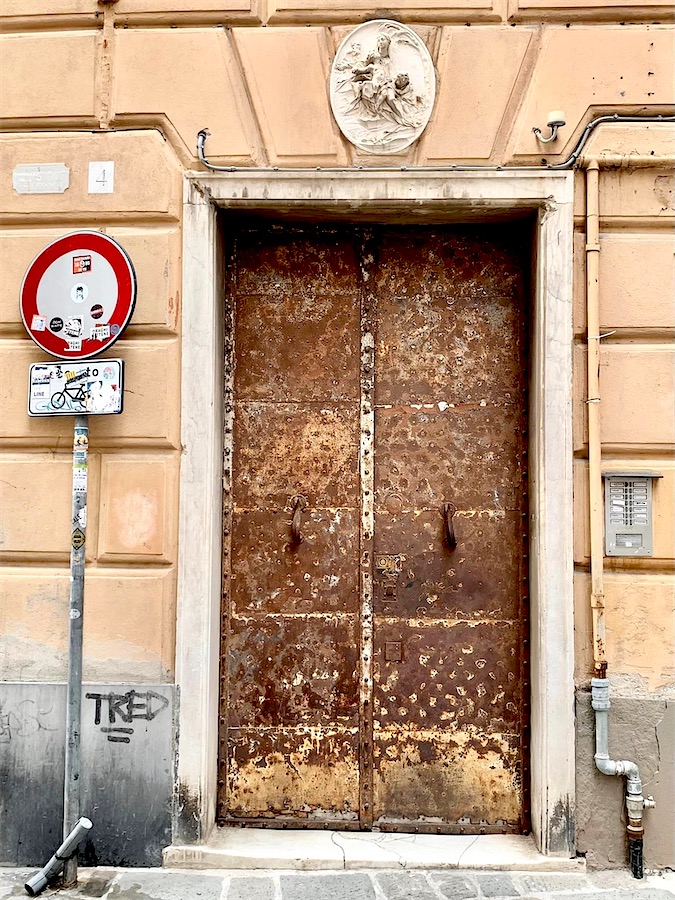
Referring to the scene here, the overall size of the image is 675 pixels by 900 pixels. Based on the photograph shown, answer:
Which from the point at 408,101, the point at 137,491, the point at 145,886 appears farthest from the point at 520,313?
the point at 145,886

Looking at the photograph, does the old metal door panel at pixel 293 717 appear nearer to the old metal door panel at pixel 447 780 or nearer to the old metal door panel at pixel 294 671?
the old metal door panel at pixel 294 671

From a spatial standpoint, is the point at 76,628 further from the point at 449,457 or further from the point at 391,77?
the point at 391,77

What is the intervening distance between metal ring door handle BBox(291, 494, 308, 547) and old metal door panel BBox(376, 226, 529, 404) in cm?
67

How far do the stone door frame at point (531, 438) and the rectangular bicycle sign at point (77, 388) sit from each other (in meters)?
0.34

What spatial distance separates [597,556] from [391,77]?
2491mm

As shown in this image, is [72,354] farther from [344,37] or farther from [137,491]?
[344,37]

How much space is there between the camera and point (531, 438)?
3580mm

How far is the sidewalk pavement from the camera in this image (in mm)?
3059

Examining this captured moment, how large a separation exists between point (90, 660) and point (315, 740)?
119 cm

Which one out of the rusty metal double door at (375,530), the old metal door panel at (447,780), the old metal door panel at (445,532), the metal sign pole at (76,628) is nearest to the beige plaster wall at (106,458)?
the metal sign pole at (76,628)

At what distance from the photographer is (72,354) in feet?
10.8

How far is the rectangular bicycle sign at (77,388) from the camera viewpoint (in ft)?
10.7

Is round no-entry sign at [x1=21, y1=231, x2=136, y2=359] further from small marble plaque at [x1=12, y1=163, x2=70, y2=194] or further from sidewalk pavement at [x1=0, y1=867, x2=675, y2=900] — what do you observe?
sidewalk pavement at [x1=0, y1=867, x2=675, y2=900]

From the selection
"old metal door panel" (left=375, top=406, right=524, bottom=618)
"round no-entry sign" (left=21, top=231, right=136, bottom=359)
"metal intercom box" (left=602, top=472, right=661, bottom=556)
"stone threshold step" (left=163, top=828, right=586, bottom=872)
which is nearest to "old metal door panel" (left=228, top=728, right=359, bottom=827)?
"stone threshold step" (left=163, top=828, right=586, bottom=872)
